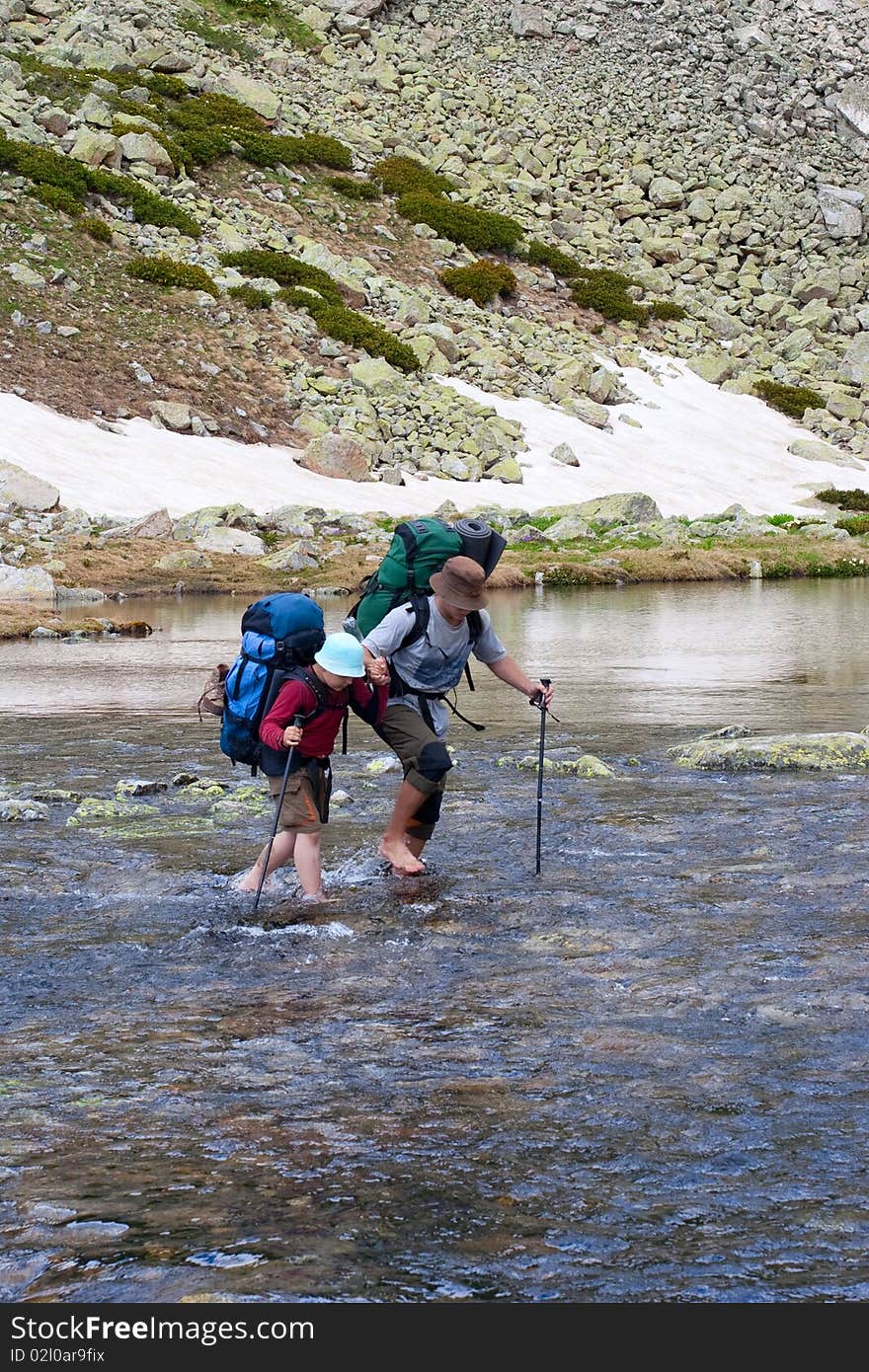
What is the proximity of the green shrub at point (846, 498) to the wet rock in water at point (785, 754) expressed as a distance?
Answer: 138 ft

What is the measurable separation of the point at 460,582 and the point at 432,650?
59 centimetres

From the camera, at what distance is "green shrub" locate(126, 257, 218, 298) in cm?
5512

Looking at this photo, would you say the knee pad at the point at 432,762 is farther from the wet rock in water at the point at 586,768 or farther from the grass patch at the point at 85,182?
the grass patch at the point at 85,182

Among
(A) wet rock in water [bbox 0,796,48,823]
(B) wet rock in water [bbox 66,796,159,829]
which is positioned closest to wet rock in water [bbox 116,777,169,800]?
(B) wet rock in water [bbox 66,796,159,829]

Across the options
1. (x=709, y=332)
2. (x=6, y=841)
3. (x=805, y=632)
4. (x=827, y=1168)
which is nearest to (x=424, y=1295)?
(x=827, y=1168)

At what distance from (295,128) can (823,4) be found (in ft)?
133

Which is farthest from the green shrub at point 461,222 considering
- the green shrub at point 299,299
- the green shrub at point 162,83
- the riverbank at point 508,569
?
the riverbank at point 508,569

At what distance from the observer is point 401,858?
9.34 meters

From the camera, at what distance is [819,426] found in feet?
207

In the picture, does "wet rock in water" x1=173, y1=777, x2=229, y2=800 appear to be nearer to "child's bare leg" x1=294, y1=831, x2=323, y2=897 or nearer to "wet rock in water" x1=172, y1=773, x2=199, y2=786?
"wet rock in water" x1=172, y1=773, x2=199, y2=786

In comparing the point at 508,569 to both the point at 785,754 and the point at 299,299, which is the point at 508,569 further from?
the point at 785,754

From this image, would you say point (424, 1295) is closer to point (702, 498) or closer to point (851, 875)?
point (851, 875)

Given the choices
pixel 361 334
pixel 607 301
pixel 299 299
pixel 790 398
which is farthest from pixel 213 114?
pixel 790 398
